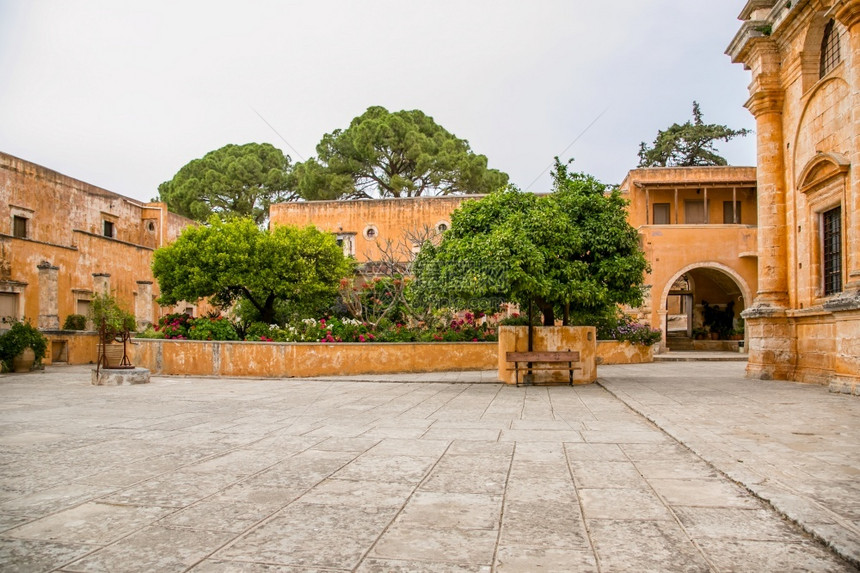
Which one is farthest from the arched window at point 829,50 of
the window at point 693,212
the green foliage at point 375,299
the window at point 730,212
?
the window at point 730,212

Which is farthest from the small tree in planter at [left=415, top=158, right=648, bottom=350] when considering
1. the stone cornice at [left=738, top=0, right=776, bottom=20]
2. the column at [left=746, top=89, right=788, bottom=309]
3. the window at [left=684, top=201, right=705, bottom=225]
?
the window at [left=684, top=201, right=705, bottom=225]

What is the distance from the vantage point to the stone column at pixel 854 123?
37.4ft

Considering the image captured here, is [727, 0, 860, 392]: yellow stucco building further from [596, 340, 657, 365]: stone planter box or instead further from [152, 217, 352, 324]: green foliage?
[152, 217, 352, 324]: green foliage

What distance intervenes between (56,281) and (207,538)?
25.4 m

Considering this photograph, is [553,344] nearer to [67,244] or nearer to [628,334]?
[628,334]

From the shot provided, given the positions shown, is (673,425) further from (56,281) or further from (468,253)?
(56,281)

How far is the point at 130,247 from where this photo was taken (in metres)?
31.2

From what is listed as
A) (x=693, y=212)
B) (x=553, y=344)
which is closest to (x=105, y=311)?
(x=553, y=344)

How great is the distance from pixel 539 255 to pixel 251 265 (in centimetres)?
1010

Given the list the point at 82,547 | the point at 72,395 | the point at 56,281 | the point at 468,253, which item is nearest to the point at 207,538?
the point at 82,547

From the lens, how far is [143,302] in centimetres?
3141

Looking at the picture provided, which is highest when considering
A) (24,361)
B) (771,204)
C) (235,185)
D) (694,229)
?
(235,185)

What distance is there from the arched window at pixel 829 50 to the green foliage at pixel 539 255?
479cm

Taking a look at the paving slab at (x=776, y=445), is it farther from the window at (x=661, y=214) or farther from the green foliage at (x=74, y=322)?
the green foliage at (x=74, y=322)
